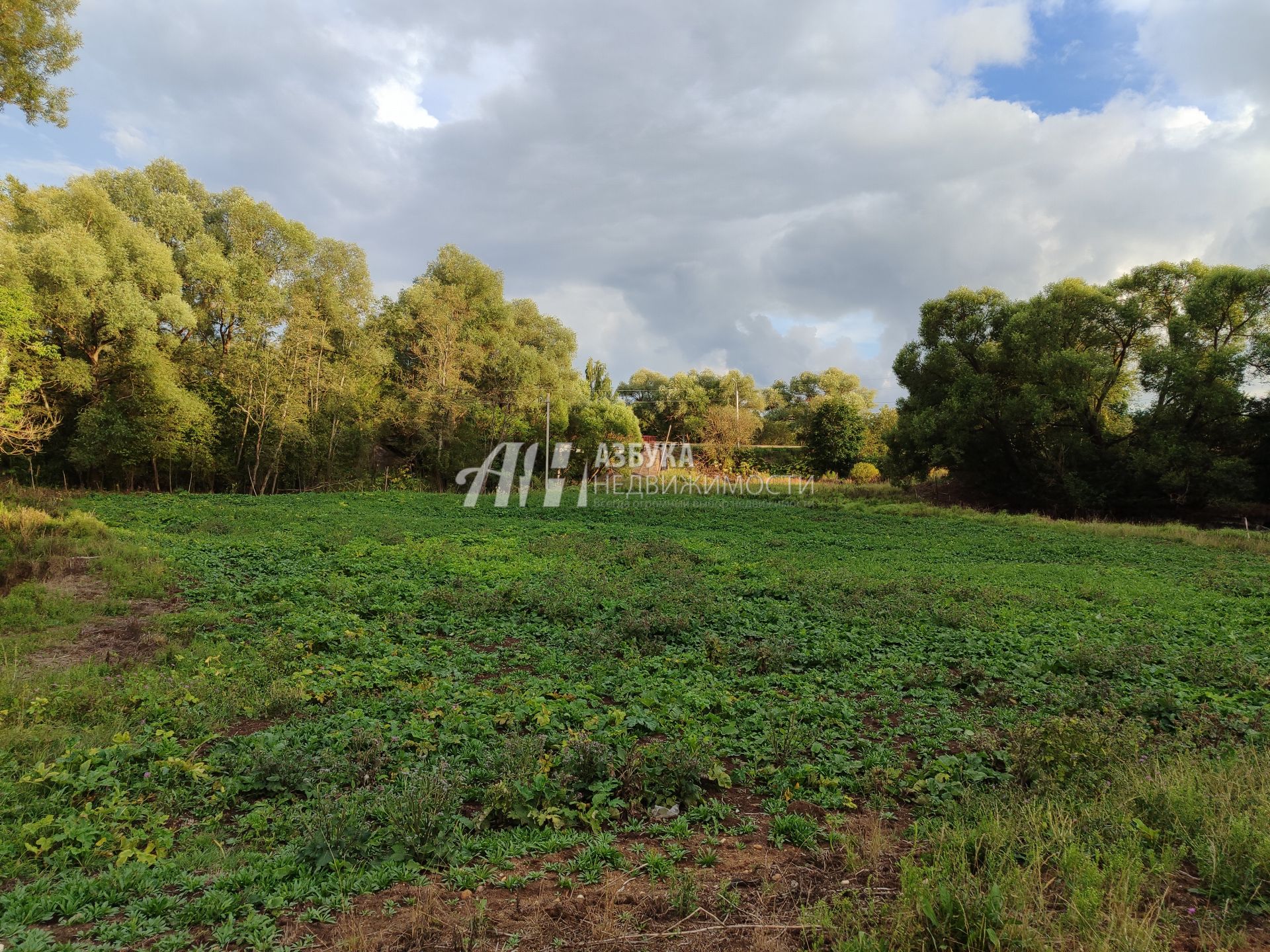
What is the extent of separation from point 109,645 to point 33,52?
7923 mm

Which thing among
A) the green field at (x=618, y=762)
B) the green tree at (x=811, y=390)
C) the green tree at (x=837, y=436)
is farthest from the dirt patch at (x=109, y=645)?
the green tree at (x=811, y=390)

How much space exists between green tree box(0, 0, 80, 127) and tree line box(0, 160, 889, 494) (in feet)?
30.2

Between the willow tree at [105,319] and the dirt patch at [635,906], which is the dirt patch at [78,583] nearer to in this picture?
the dirt patch at [635,906]

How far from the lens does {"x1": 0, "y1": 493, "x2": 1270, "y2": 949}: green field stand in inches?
109

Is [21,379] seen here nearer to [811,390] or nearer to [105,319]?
[105,319]

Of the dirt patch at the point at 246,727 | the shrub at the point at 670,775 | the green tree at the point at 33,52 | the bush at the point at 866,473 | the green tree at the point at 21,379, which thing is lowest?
the dirt patch at the point at 246,727

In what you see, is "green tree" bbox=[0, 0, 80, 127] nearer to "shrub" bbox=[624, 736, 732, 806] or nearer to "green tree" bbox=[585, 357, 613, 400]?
"shrub" bbox=[624, 736, 732, 806]

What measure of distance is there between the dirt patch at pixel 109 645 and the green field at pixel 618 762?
0.05m

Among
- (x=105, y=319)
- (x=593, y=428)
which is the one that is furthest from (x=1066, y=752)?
(x=593, y=428)

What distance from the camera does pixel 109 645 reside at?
6.73 m

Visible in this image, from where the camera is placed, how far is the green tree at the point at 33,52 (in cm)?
771

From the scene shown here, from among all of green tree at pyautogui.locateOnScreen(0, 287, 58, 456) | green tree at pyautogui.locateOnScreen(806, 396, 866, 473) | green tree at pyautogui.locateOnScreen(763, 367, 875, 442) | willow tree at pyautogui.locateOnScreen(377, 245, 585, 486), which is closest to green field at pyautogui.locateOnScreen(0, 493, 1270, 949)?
green tree at pyautogui.locateOnScreen(0, 287, 58, 456)

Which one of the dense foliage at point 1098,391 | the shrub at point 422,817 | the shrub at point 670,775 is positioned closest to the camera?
the shrub at point 422,817

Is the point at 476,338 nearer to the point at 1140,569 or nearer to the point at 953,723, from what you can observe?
the point at 1140,569
